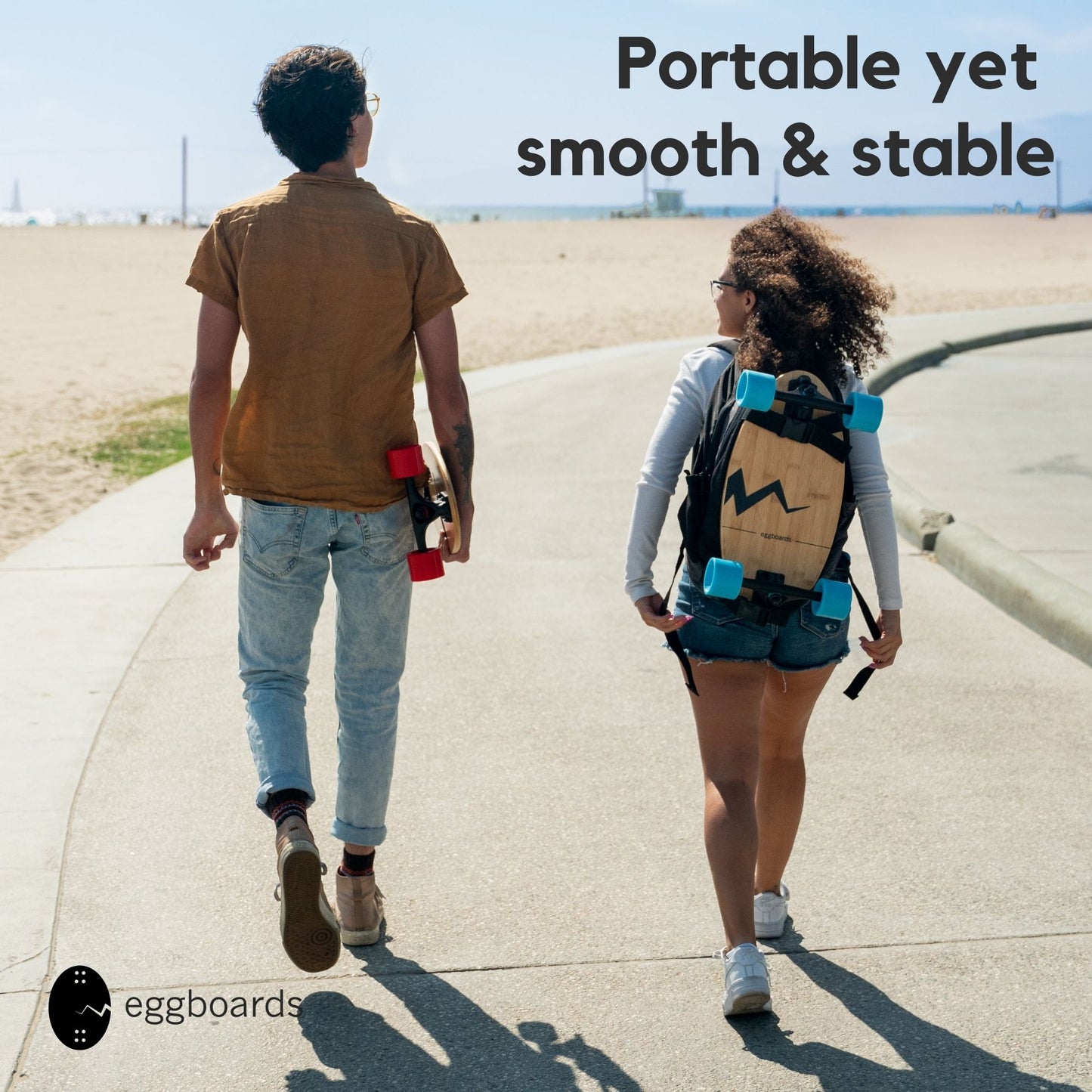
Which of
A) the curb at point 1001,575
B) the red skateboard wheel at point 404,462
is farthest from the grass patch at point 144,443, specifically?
the red skateboard wheel at point 404,462

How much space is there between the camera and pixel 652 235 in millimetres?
62562

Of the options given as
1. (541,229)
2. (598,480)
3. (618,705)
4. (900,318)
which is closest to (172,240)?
(541,229)

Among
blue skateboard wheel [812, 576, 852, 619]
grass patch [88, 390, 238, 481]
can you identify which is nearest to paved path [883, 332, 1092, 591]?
blue skateboard wheel [812, 576, 852, 619]

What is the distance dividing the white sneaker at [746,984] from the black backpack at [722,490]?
1.96 ft

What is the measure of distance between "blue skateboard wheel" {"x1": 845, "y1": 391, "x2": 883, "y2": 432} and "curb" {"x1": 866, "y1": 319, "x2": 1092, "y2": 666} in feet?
10.2

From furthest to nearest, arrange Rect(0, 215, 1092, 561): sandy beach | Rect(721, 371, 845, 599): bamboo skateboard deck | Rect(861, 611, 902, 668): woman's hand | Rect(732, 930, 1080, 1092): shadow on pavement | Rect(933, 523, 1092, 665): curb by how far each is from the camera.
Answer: Rect(0, 215, 1092, 561): sandy beach < Rect(933, 523, 1092, 665): curb < Rect(861, 611, 902, 668): woman's hand < Rect(721, 371, 845, 599): bamboo skateboard deck < Rect(732, 930, 1080, 1092): shadow on pavement

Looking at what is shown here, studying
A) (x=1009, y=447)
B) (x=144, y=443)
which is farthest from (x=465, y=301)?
(x=1009, y=447)

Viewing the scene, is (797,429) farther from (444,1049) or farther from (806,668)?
(444,1049)

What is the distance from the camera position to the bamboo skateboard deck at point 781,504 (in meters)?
2.94

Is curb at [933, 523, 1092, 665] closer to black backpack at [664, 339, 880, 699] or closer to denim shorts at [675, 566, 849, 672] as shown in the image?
denim shorts at [675, 566, 849, 672]

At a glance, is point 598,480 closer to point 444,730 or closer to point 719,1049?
point 444,730

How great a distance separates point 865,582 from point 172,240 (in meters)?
58.3

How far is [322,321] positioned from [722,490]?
1.00 metres

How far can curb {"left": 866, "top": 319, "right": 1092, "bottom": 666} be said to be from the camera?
5.81 m
